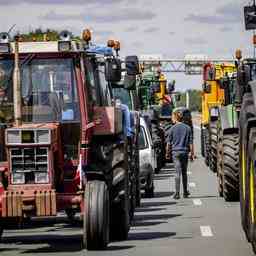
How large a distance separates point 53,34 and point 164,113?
24.5 metres

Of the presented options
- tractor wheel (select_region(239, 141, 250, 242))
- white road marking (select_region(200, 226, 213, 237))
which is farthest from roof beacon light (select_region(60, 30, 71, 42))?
white road marking (select_region(200, 226, 213, 237))

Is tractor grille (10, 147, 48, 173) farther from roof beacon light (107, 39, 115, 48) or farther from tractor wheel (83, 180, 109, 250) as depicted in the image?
roof beacon light (107, 39, 115, 48)

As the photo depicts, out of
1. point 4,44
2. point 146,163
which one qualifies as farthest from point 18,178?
point 146,163

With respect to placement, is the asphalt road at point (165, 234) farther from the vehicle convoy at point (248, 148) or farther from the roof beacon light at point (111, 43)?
the roof beacon light at point (111, 43)

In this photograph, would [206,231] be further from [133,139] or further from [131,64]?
[131,64]

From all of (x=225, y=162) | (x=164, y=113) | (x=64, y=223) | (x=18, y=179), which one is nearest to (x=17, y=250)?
(x=18, y=179)

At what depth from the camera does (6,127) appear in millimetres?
13398

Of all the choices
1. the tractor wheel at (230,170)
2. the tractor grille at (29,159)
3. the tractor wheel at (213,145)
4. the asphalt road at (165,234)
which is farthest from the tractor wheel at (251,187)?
the tractor wheel at (213,145)

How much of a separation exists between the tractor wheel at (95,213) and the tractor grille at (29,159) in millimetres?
595

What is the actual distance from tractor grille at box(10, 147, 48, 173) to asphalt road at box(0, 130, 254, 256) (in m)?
1.05

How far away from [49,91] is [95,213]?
1.62 metres

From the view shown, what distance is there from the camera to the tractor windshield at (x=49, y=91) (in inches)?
536

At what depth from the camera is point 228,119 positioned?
22.1 meters

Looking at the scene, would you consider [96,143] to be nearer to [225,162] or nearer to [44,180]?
[44,180]
